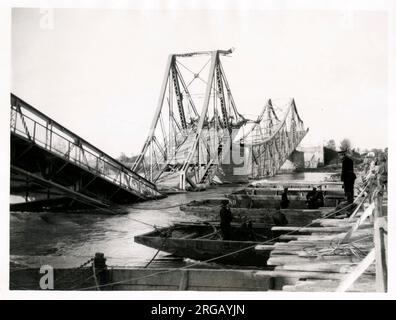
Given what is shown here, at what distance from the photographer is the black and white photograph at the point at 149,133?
4.61 m

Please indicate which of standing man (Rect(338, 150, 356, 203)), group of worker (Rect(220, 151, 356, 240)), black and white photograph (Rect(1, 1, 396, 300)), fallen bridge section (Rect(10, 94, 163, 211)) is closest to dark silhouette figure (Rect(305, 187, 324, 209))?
black and white photograph (Rect(1, 1, 396, 300))

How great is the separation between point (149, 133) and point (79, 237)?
2.62 meters

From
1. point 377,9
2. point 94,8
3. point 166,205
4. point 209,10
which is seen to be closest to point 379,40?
point 377,9

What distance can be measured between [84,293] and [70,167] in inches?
104

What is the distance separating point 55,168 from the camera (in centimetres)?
650

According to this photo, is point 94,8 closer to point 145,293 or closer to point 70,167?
point 70,167

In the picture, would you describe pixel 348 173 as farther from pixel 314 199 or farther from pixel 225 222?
pixel 314 199

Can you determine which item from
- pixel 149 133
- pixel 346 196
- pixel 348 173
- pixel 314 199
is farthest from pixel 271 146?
pixel 348 173

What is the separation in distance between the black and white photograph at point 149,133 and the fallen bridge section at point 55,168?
23 millimetres

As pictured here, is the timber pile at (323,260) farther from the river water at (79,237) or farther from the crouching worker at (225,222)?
the river water at (79,237)

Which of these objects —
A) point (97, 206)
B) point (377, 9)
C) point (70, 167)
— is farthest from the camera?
point (97, 206)
